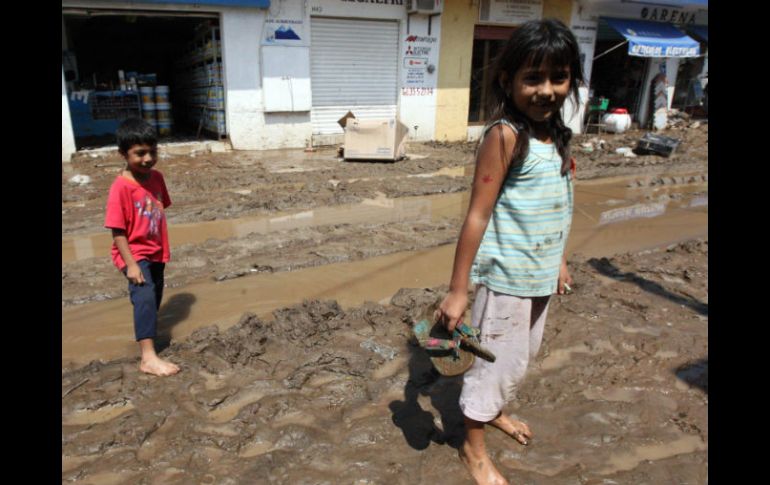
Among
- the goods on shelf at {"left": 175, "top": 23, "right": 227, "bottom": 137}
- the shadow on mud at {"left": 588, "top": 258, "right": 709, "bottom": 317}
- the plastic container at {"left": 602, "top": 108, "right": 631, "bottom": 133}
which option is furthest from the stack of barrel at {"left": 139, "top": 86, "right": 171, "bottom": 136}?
the plastic container at {"left": 602, "top": 108, "right": 631, "bottom": 133}

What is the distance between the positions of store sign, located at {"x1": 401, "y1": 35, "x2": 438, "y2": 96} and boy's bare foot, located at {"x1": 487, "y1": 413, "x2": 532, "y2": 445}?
38.4 ft

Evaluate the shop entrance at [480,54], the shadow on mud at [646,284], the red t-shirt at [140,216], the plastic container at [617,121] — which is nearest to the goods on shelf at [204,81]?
the shop entrance at [480,54]

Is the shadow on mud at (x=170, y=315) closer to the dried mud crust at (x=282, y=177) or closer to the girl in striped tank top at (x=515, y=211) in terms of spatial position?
the dried mud crust at (x=282, y=177)

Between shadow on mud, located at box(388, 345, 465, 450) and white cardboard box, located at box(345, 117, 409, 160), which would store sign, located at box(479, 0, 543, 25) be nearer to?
white cardboard box, located at box(345, 117, 409, 160)

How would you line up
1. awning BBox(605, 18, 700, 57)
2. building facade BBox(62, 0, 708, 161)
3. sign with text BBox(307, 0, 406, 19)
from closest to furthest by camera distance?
building facade BBox(62, 0, 708, 161) < sign with text BBox(307, 0, 406, 19) < awning BBox(605, 18, 700, 57)

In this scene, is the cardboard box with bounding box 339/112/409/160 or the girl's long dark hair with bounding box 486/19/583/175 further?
the cardboard box with bounding box 339/112/409/160

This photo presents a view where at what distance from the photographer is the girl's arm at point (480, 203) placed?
184 cm

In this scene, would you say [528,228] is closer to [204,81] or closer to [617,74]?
[204,81]

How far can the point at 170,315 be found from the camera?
13.0ft

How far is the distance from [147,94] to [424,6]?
6991mm

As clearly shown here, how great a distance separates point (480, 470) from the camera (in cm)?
228

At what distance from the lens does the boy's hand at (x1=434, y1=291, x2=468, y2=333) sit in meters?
1.96

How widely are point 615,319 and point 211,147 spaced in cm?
976

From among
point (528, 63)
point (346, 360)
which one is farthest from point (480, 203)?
point (346, 360)
